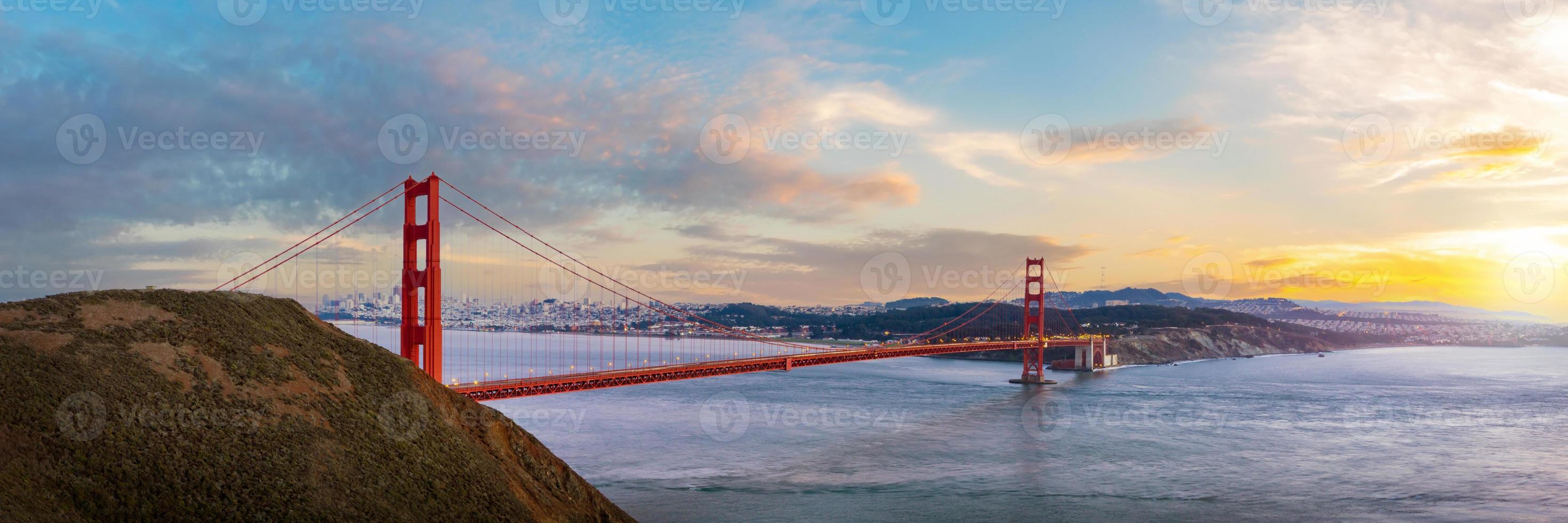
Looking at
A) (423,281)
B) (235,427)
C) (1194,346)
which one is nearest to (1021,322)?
(1194,346)

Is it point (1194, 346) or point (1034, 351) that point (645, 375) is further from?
point (1194, 346)

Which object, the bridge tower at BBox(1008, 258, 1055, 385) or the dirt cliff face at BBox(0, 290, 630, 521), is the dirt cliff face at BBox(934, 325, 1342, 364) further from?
the dirt cliff face at BBox(0, 290, 630, 521)

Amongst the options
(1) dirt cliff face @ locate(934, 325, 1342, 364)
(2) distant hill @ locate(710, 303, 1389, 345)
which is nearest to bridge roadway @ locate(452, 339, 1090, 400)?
(1) dirt cliff face @ locate(934, 325, 1342, 364)

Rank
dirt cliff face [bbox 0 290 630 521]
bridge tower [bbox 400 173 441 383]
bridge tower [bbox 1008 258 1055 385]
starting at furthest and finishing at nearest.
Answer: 1. bridge tower [bbox 1008 258 1055 385]
2. bridge tower [bbox 400 173 441 383]
3. dirt cliff face [bbox 0 290 630 521]

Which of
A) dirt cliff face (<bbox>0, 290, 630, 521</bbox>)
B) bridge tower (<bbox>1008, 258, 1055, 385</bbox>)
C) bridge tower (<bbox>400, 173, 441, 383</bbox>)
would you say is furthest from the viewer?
bridge tower (<bbox>1008, 258, 1055, 385</bbox>)

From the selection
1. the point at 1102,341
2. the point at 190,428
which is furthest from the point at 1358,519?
the point at 1102,341

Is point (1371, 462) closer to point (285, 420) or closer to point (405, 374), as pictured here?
point (405, 374)

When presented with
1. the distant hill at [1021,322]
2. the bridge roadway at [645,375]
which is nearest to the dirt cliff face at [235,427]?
the bridge roadway at [645,375]
